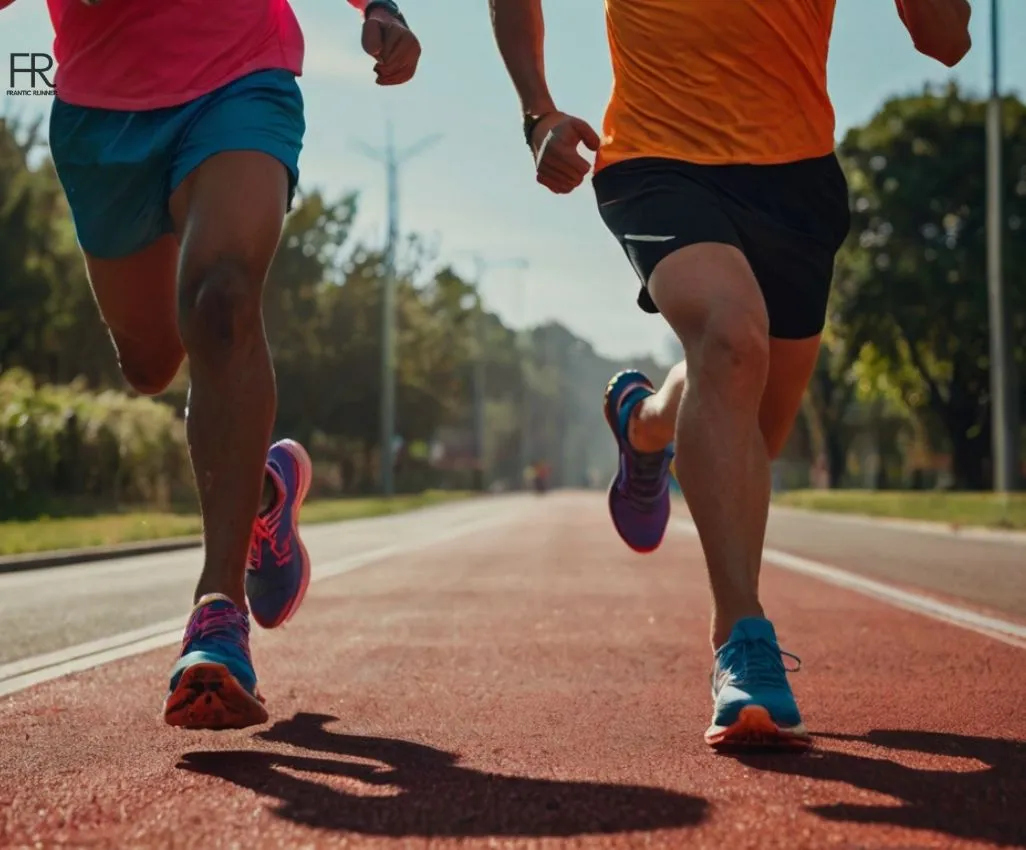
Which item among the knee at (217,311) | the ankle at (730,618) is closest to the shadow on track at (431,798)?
the ankle at (730,618)

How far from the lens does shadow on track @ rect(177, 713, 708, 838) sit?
2262mm

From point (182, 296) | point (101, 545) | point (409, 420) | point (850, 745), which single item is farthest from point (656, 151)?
point (409, 420)

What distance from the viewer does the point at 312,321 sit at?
5097 centimetres

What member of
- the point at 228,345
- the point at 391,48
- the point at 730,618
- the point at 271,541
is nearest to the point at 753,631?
the point at 730,618

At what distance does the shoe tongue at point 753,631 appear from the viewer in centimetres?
307

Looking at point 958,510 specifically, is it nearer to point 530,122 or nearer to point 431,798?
point 530,122

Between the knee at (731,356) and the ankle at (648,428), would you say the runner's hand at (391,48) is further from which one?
the ankle at (648,428)

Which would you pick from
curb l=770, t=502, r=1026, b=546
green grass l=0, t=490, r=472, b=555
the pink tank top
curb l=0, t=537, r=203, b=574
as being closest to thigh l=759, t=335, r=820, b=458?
the pink tank top

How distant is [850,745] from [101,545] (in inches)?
428

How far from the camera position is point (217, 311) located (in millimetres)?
3424

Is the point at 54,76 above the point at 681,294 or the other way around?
above

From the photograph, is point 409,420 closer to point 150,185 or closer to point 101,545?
point 101,545

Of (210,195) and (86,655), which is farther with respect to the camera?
(86,655)

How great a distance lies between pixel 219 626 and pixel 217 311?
762 mm
